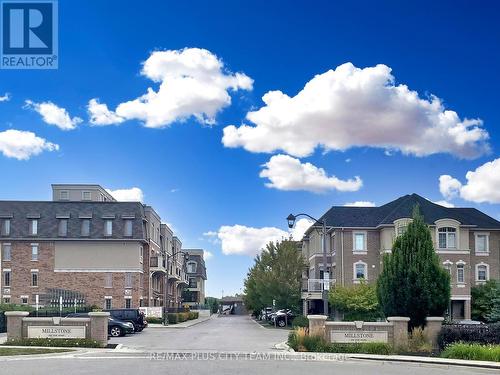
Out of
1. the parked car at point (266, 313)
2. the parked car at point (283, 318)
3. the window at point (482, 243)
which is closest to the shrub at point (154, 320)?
the parked car at point (283, 318)

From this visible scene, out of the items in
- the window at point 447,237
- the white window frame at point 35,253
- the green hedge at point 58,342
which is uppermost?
the window at point 447,237

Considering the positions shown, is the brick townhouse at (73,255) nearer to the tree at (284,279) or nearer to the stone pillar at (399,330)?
the tree at (284,279)

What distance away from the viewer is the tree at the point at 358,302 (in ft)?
163

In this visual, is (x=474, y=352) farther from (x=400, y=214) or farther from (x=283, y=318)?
(x=283, y=318)

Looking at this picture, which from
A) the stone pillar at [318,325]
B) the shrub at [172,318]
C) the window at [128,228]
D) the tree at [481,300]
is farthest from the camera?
the window at [128,228]

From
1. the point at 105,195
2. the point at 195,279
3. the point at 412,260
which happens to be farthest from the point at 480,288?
the point at 195,279

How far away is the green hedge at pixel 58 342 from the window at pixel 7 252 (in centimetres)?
4207

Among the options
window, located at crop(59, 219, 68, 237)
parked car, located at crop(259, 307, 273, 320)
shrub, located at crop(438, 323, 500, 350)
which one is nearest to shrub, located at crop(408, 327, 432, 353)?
shrub, located at crop(438, 323, 500, 350)

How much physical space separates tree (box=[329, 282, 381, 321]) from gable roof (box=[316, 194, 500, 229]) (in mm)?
10648

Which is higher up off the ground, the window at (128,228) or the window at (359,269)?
the window at (128,228)

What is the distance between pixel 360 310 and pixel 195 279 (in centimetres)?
8784

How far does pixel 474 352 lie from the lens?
81.0 feet

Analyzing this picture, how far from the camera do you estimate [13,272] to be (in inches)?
2736

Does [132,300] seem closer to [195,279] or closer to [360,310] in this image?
[360,310]
